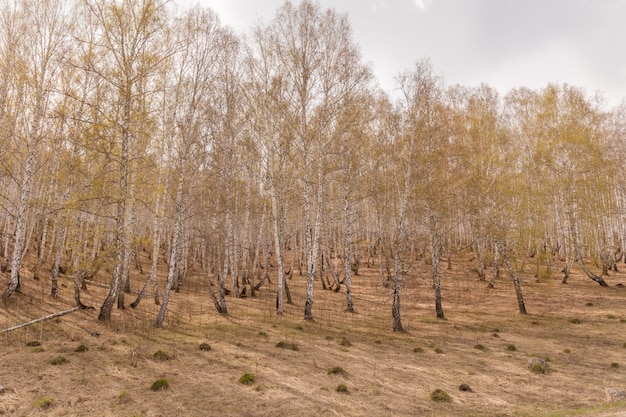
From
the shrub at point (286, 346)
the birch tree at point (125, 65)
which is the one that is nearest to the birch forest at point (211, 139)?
the birch tree at point (125, 65)

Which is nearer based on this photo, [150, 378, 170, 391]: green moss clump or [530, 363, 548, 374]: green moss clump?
[150, 378, 170, 391]: green moss clump

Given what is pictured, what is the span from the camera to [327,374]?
9.17m

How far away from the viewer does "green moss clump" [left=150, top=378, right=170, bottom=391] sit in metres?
7.58

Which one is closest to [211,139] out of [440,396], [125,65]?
[125,65]

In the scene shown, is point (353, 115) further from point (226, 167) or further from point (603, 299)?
point (603, 299)

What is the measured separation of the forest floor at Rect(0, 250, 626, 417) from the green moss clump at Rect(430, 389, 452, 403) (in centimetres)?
11

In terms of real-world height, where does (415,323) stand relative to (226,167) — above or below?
below

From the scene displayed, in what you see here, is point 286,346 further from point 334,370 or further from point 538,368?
point 538,368

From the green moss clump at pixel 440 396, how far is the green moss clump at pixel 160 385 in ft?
20.0

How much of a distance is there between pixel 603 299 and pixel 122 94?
995 inches

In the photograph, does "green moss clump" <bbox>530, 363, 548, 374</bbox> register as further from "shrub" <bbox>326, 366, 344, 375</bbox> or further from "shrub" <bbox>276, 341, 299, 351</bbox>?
"shrub" <bbox>276, 341, 299, 351</bbox>

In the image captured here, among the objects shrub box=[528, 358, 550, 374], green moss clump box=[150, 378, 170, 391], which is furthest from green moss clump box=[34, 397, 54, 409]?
shrub box=[528, 358, 550, 374]

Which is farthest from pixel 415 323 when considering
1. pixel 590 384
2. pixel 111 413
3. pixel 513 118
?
pixel 513 118

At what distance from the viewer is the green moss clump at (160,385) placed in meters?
7.58
